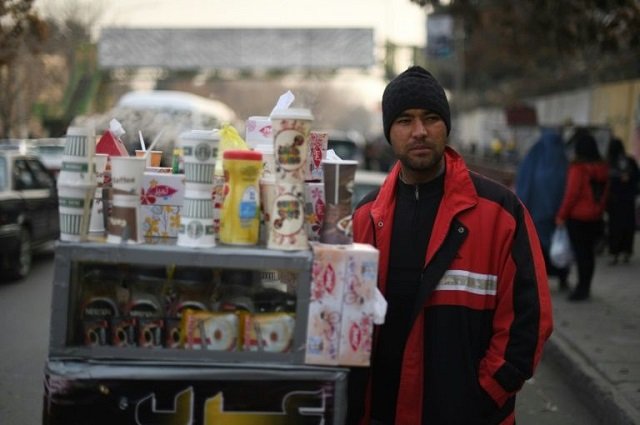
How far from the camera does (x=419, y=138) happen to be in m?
2.85

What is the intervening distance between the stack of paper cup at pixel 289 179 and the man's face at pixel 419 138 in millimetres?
469

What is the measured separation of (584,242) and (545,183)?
857 millimetres

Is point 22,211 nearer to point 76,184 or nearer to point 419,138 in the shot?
point 76,184

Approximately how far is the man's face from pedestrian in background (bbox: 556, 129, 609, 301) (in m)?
6.63

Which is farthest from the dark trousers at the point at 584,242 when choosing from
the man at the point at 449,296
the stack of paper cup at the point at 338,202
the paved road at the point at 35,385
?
the stack of paper cup at the point at 338,202

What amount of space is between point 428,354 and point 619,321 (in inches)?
238

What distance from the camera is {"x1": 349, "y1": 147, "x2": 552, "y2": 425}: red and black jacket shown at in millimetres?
2791

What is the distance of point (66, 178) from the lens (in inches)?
98.9

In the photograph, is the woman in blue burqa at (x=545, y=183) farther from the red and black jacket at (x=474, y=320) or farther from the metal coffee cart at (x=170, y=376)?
the metal coffee cart at (x=170, y=376)

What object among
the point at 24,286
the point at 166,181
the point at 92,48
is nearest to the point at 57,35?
the point at 92,48

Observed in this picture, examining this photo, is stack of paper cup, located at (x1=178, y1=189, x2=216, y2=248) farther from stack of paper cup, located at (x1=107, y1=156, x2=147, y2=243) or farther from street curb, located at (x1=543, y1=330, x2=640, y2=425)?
street curb, located at (x1=543, y1=330, x2=640, y2=425)

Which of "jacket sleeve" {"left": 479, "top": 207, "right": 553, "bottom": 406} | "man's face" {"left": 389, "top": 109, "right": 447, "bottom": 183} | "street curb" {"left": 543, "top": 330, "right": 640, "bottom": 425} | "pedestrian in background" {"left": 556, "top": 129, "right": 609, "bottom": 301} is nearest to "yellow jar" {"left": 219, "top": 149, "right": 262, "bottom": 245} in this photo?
"man's face" {"left": 389, "top": 109, "right": 447, "bottom": 183}

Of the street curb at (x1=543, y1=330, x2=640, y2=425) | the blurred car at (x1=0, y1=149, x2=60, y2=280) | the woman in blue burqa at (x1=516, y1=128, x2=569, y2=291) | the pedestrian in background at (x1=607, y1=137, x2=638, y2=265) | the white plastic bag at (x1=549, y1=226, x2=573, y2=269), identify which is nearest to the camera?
the street curb at (x1=543, y1=330, x2=640, y2=425)

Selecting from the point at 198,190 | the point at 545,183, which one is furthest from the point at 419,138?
the point at 545,183
